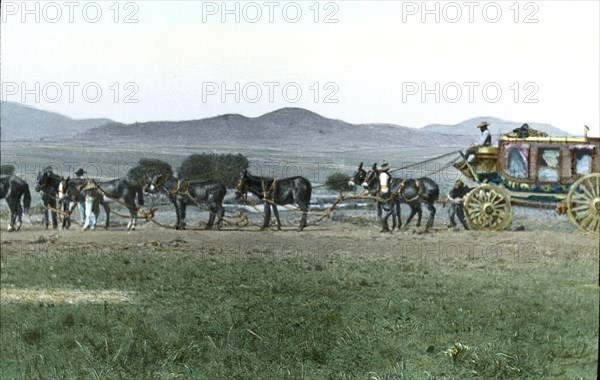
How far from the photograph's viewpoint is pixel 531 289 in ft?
30.1

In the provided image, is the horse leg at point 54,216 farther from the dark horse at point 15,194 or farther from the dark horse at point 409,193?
the dark horse at point 409,193

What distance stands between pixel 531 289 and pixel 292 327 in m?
2.06

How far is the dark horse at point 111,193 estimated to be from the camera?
10.2 m

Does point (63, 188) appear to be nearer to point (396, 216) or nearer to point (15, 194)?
point (15, 194)

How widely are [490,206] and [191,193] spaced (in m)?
2.70

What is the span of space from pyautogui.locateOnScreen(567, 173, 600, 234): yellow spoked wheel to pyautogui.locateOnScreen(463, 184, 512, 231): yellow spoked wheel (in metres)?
0.55

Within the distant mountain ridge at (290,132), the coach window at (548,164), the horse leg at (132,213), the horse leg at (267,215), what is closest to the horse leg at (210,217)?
the horse leg at (267,215)

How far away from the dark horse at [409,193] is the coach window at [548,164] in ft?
3.10

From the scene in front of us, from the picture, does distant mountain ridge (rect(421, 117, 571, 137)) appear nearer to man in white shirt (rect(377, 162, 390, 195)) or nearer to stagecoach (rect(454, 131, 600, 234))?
stagecoach (rect(454, 131, 600, 234))

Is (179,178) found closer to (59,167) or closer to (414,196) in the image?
(59,167)

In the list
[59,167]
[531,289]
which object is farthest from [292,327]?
[59,167]

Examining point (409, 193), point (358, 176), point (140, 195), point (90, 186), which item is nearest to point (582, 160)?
point (409, 193)

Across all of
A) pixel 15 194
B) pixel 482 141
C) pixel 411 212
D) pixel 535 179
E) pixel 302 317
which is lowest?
pixel 302 317

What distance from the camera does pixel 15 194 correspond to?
34.4 feet
